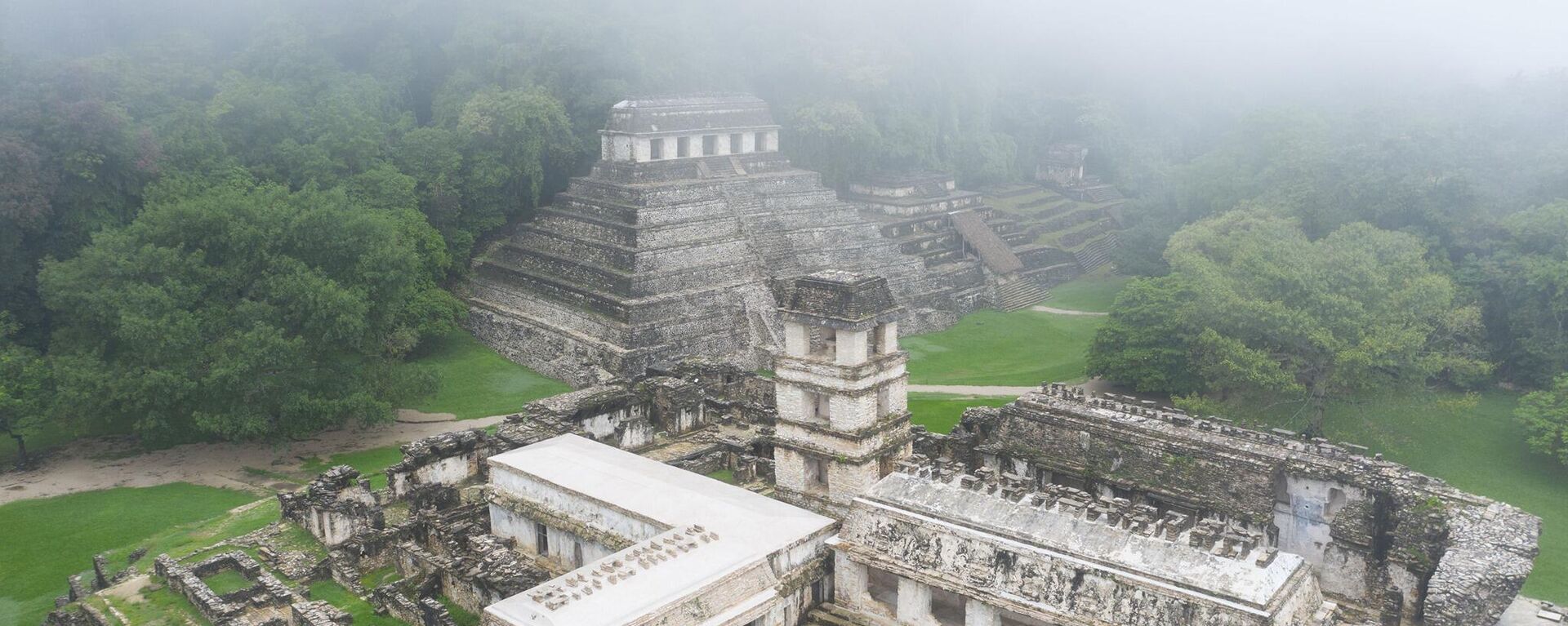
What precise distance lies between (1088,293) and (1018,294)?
3875 millimetres

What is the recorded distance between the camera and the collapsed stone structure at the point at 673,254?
33875mm

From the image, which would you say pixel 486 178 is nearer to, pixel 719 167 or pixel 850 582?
Answer: pixel 719 167

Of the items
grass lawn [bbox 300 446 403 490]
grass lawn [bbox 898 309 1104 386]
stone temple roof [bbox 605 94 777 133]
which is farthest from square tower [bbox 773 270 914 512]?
stone temple roof [bbox 605 94 777 133]

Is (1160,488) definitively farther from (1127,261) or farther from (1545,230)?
(1127,261)

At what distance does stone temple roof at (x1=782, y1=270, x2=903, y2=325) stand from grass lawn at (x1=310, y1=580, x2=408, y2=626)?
8.35 m

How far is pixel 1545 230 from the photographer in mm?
31391

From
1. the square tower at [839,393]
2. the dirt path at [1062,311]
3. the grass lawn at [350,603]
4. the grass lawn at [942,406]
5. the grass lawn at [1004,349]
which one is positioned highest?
the square tower at [839,393]

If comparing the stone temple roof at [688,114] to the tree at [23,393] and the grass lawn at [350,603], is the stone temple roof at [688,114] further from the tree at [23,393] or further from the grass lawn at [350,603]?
the grass lawn at [350,603]

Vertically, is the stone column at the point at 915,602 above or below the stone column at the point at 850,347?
below

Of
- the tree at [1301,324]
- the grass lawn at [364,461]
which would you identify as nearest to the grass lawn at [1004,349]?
the tree at [1301,324]

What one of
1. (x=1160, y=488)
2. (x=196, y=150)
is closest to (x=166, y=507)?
(x=196, y=150)

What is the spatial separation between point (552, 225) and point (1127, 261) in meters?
24.0

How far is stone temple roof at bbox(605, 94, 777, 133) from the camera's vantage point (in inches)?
1526

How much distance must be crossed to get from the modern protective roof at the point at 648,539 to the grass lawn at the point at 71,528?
7336mm
